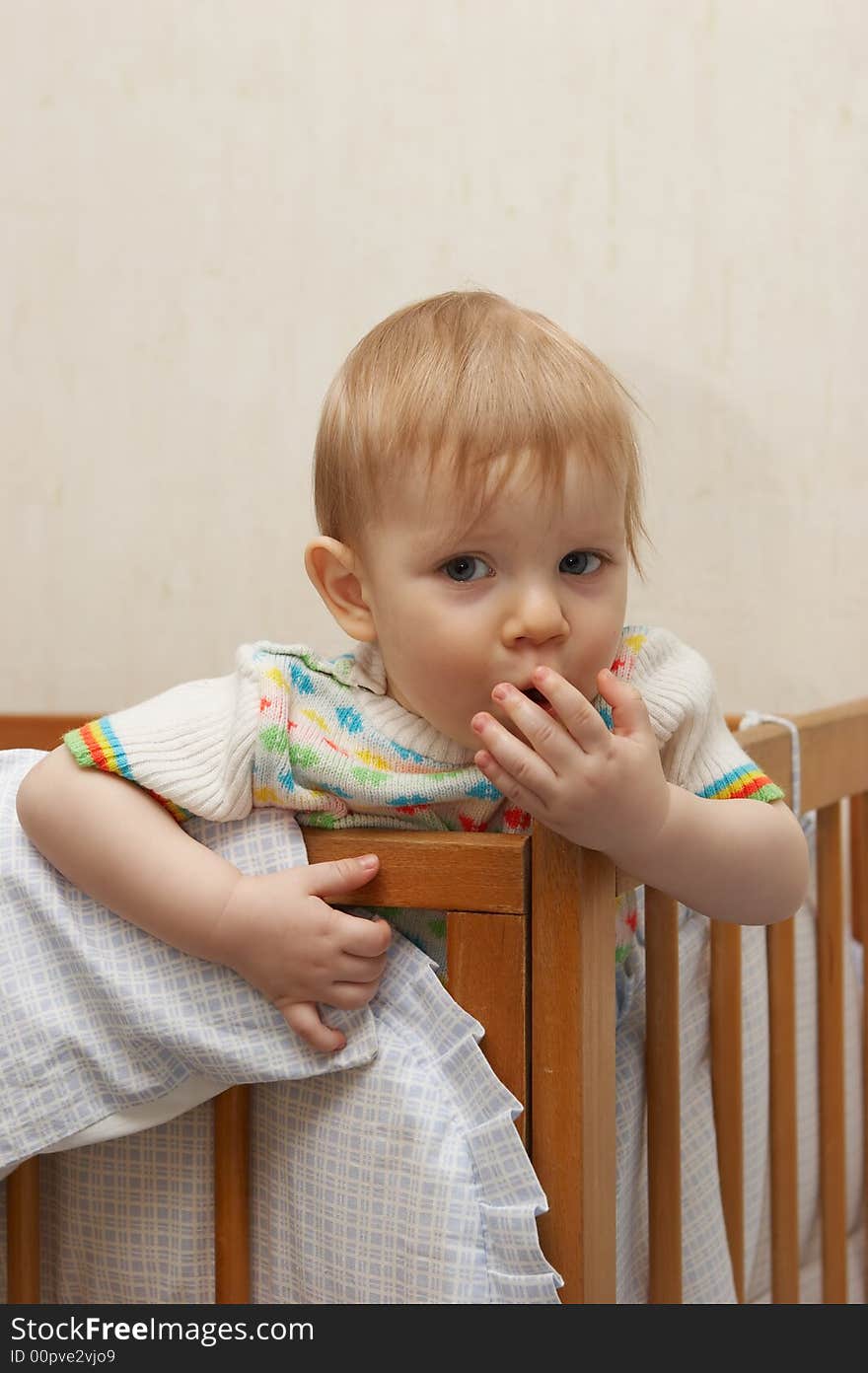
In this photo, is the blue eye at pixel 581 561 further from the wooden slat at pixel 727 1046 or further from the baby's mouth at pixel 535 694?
the wooden slat at pixel 727 1046

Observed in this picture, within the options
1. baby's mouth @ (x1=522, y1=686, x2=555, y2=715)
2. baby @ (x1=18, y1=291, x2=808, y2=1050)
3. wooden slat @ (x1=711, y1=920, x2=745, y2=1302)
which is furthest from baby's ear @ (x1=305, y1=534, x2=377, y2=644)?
wooden slat @ (x1=711, y1=920, x2=745, y2=1302)

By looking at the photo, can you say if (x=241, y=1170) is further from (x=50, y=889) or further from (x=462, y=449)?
(x=462, y=449)

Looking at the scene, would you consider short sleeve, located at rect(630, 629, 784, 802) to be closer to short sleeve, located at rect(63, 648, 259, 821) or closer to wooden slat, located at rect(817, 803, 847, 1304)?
short sleeve, located at rect(63, 648, 259, 821)

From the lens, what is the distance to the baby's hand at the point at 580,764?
26.2 inches

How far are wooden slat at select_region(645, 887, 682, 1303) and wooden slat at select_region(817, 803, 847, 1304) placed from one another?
1.09ft

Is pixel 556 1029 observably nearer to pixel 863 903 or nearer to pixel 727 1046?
pixel 727 1046

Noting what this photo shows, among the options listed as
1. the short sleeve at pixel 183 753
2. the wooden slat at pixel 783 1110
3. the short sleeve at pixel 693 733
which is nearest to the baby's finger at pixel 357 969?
the short sleeve at pixel 183 753

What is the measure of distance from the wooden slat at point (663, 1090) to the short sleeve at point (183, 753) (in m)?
0.27

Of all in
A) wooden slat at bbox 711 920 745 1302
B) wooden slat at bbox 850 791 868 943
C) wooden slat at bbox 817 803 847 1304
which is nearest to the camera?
wooden slat at bbox 711 920 745 1302

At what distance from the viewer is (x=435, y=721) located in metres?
0.78

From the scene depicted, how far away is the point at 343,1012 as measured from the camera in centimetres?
74

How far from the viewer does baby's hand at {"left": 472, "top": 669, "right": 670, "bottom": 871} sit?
0.67m

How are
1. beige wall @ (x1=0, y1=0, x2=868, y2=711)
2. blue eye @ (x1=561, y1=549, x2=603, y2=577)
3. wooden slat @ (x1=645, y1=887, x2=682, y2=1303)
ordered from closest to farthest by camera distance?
1. blue eye @ (x1=561, y1=549, x2=603, y2=577)
2. wooden slat @ (x1=645, y1=887, x2=682, y2=1303)
3. beige wall @ (x1=0, y1=0, x2=868, y2=711)

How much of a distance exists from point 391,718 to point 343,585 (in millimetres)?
82
